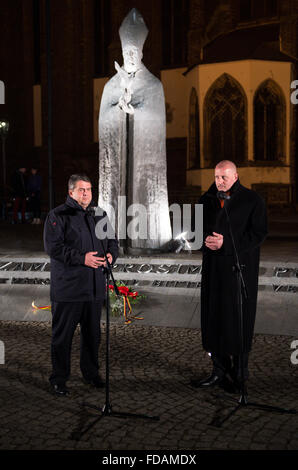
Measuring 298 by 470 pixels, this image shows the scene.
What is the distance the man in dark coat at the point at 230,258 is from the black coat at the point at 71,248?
915 millimetres

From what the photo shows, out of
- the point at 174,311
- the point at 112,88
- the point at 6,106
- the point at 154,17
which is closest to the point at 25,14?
the point at 6,106

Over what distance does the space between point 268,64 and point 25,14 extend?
523 inches

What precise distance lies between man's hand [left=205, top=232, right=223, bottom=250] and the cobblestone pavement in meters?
1.16

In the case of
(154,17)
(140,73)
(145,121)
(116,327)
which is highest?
(154,17)

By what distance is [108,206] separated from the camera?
31.9ft

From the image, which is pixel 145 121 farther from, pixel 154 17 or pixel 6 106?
pixel 6 106

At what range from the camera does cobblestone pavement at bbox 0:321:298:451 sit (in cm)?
378

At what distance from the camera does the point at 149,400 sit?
4578 mm

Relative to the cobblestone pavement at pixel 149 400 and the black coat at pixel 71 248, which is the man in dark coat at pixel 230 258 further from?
the black coat at pixel 71 248

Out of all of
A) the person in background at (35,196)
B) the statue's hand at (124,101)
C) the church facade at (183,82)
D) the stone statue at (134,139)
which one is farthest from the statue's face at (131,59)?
the church facade at (183,82)

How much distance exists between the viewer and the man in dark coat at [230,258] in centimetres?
464

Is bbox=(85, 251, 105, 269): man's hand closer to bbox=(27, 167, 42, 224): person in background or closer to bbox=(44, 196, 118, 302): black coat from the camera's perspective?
bbox=(44, 196, 118, 302): black coat

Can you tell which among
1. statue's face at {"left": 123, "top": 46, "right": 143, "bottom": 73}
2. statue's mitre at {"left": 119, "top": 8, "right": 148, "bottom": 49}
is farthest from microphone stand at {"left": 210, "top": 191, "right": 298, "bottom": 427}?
statue's mitre at {"left": 119, "top": 8, "right": 148, "bottom": 49}

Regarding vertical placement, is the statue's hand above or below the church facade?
below
